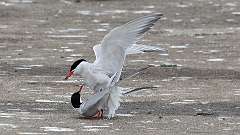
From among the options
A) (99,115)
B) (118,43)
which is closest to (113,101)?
(99,115)

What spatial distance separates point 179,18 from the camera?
20062mm

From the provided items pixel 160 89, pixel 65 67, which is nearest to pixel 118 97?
pixel 160 89

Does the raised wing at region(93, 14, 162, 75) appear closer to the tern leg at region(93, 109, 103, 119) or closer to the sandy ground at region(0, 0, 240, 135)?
the tern leg at region(93, 109, 103, 119)

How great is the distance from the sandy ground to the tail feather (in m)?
0.11

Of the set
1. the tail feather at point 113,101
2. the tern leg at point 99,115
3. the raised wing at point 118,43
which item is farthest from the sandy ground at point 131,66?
the raised wing at point 118,43

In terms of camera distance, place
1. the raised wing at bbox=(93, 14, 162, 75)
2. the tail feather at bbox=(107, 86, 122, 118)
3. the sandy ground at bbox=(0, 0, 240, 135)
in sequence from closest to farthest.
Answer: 1. the sandy ground at bbox=(0, 0, 240, 135)
2. the tail feather at bbox=(107, 86, 122, 118)
3. the raised wing at bbox=(93, 14, 162, 75)

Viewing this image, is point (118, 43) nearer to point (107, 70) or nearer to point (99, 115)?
point (107, 70)

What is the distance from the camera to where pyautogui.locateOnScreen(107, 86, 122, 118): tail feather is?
9.77 meters

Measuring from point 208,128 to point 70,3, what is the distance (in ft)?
44.2

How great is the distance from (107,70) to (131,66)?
393cm

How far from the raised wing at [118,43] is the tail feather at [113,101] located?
0.91 feet

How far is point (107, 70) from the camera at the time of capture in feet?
32.9

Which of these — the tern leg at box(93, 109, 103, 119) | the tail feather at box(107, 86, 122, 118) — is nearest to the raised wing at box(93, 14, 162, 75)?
the tail feather at box(107, 86, 122, 118)

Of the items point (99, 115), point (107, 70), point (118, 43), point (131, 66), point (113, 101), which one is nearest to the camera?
point (113, 101)
